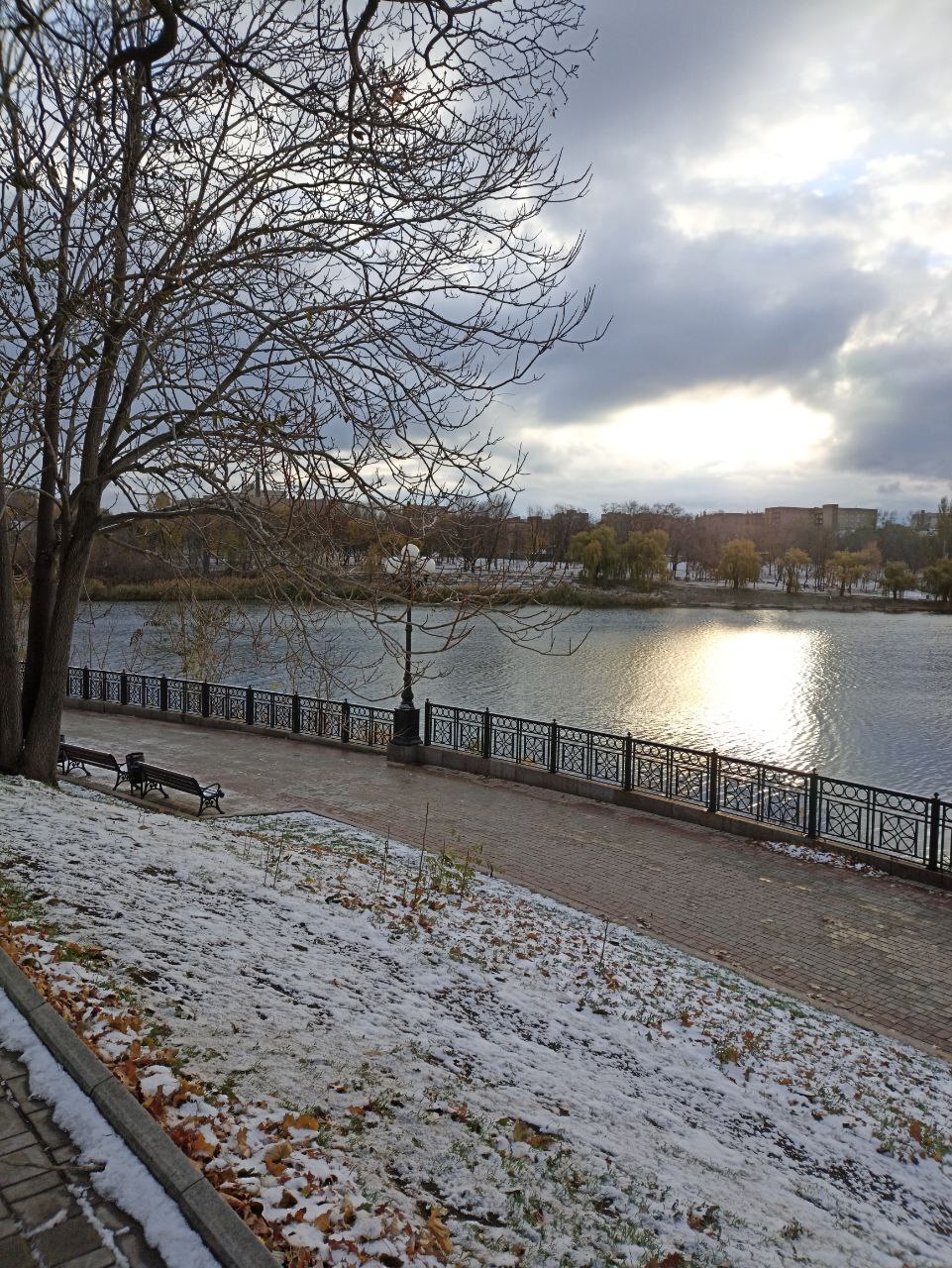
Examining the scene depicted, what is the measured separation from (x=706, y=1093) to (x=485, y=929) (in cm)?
235

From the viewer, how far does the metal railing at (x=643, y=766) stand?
424 inches

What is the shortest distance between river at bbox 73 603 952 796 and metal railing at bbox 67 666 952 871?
1033 mm

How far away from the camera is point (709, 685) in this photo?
106ft

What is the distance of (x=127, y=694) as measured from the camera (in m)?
22.5

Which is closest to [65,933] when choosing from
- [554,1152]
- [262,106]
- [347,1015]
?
[347,1015]

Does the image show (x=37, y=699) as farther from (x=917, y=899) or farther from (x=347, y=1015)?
(x=917, y=899)

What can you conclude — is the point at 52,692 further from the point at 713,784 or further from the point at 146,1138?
the point at 713,784

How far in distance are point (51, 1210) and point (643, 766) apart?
15331mm

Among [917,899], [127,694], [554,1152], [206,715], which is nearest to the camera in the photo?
[554,1152]

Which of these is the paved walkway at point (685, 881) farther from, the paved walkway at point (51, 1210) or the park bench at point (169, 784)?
the paved walkway at point (51, 1210)

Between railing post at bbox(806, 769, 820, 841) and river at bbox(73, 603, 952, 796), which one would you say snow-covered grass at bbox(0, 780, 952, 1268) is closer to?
river at bbox(73, 603, 952, 796)

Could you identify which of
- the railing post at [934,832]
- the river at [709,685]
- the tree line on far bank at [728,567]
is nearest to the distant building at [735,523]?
the tree line on far bank at [728,567]

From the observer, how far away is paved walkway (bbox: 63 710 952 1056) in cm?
703

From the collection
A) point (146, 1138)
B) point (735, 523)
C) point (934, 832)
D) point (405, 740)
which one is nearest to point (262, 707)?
point (405, 740)
